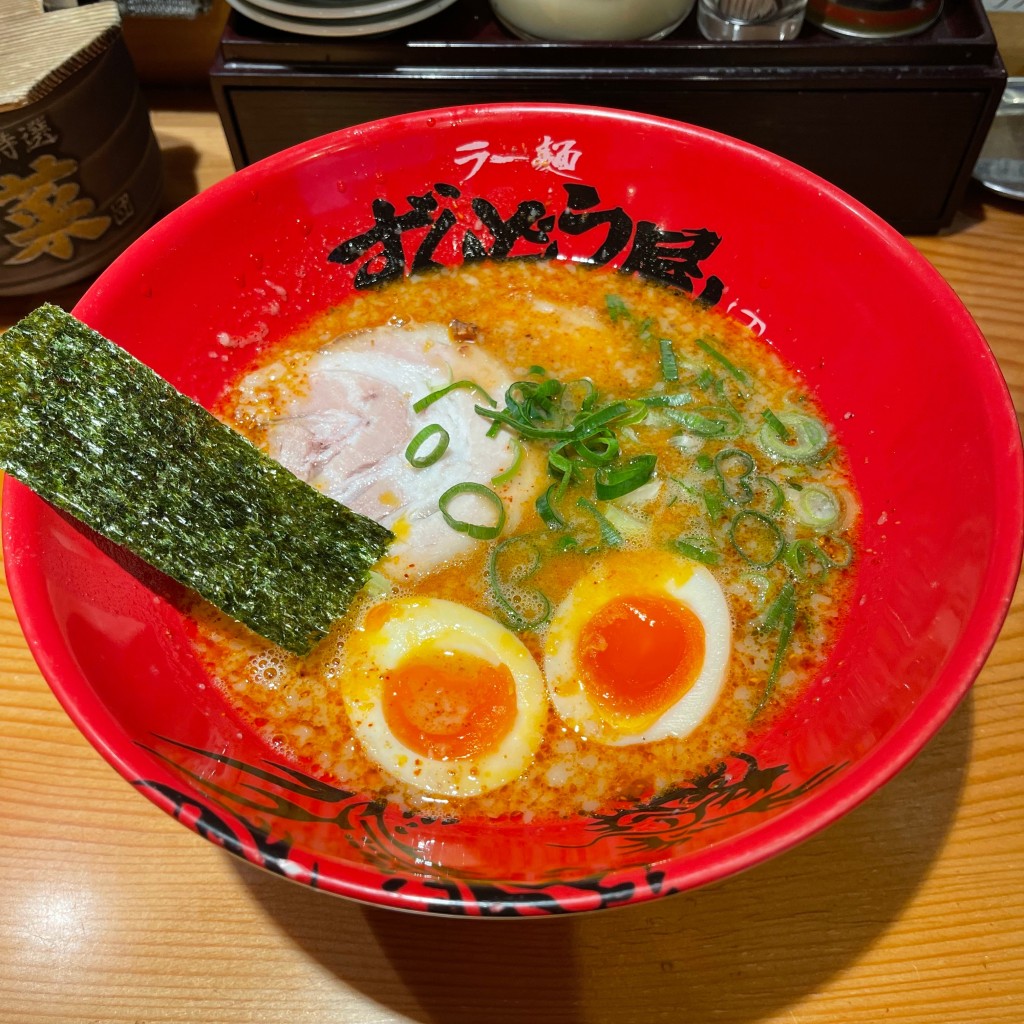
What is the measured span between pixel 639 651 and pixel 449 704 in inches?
10.9

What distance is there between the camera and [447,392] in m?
1.52

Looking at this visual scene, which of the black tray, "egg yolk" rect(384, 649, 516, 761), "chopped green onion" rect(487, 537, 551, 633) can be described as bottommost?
"egg yolk" rect(384, 649, 516, 761)

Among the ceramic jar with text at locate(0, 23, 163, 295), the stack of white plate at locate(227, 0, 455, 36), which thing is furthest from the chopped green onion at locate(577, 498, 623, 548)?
the ceramic jar with text at locate(0, 23, 163, 295)

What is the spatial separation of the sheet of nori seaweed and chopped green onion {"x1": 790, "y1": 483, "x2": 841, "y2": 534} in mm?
693

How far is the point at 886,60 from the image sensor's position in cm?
154

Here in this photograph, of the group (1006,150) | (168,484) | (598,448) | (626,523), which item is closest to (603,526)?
(626,523)

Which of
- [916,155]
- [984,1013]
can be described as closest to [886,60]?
[916,155]

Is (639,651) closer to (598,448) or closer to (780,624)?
(780,624)

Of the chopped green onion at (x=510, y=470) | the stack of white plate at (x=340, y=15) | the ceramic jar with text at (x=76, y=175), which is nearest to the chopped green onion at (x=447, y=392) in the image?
the chopped green onion at (x=510, y=470)

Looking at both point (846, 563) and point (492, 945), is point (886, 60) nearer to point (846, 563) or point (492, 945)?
point (846, 563)

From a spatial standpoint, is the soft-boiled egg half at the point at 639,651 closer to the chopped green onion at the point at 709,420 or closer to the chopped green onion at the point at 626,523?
the chopped green onion at the point at 626,523

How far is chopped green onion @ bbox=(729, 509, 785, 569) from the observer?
4.37 feet

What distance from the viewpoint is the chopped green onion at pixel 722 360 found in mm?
1513

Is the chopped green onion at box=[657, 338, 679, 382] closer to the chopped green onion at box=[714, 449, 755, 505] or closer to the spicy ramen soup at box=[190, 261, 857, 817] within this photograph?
the spicy ramen soup at box=[190, 261, 857, 817]
